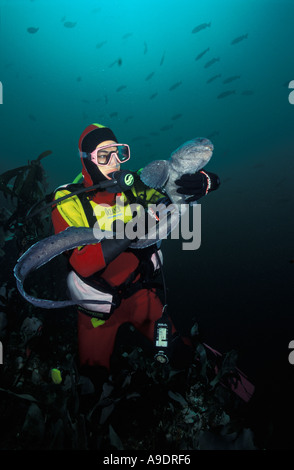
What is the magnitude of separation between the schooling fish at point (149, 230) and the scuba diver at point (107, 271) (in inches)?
17.2

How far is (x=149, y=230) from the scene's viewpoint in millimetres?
2195

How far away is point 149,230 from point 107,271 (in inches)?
46.5

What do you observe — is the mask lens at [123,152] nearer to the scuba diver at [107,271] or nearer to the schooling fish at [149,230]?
the scuba diver at [107,271]

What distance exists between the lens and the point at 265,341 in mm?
6570

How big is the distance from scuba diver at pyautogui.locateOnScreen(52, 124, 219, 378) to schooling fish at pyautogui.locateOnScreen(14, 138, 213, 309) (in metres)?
0.44

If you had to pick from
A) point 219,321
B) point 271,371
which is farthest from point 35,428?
point 219,321

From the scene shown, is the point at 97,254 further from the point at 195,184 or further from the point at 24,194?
the point at 24,194

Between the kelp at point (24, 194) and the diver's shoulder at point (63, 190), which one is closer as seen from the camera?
the diver's shoulder at point (63, 190)

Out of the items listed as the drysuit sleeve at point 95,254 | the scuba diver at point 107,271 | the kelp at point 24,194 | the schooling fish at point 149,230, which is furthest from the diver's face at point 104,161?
the kelp at point 24,194

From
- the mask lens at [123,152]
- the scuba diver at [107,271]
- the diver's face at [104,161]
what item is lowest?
the scuba diver at [107,271]

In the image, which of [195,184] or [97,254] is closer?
[195,184]

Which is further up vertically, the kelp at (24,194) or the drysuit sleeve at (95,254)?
the kelp at (24,194)

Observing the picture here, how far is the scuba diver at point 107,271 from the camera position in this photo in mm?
2766

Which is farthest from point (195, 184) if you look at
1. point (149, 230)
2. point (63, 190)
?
point (63, 190)
